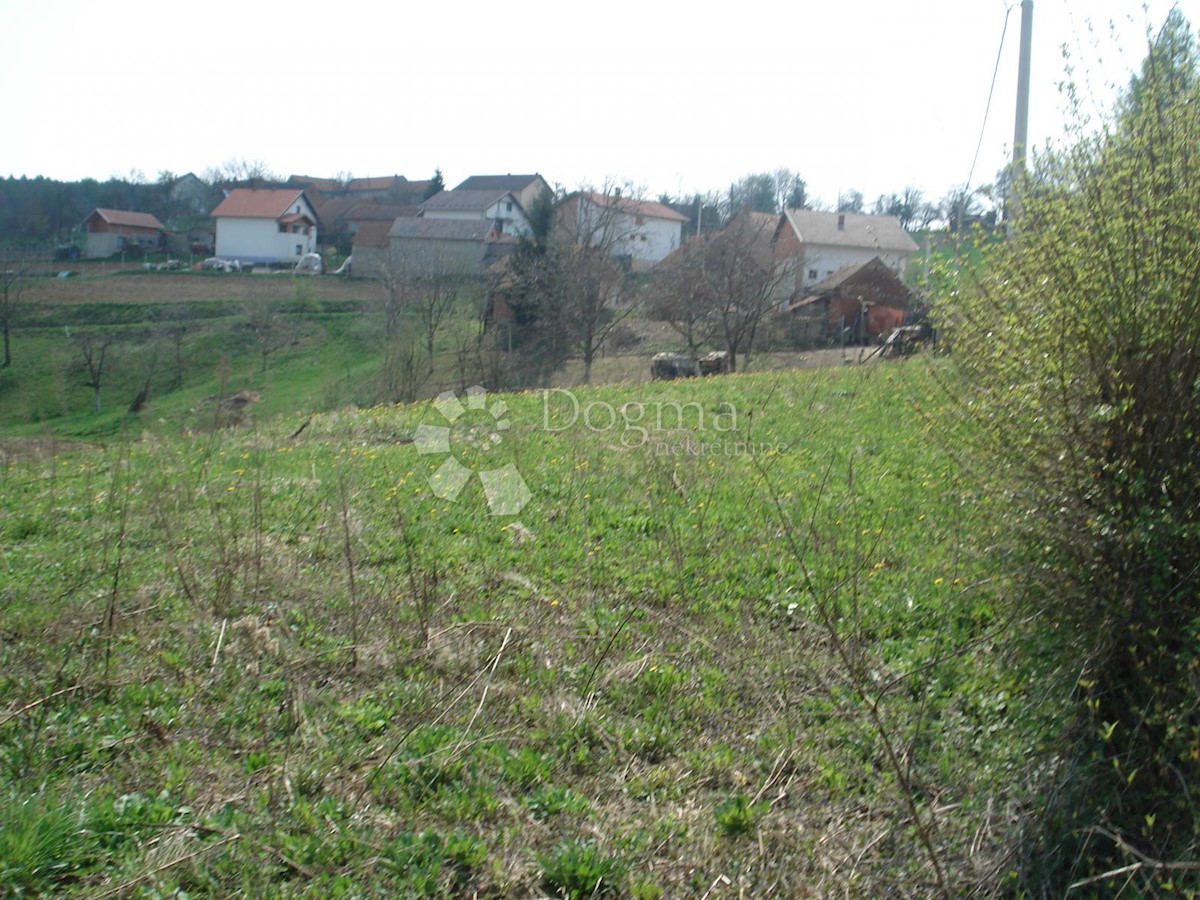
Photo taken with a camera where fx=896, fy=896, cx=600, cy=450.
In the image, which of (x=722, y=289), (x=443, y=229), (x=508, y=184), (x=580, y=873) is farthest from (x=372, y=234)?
(x=580, y=873)

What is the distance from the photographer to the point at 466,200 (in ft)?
193

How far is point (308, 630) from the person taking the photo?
4520 millimetres

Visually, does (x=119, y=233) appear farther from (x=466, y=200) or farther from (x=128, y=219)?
(x=466, y=200)

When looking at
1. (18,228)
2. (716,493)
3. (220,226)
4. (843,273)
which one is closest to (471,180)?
(220,226)

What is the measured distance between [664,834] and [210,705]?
2023mm

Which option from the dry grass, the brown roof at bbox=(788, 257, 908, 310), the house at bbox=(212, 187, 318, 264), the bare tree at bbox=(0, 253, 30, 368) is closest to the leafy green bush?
the brown roof at bbox=(788, 257, 908, 310)

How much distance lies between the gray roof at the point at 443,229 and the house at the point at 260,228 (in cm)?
1140

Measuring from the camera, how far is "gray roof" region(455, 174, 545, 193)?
6444 cm

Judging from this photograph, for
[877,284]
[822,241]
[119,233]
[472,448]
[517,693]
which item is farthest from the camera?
[119,233]

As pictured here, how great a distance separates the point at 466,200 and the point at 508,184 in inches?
294

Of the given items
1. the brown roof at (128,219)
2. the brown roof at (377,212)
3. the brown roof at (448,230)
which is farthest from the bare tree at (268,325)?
the brown roof at (128,219)

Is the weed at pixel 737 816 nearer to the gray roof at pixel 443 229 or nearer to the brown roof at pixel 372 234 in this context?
the gray roof at pixel 443 229

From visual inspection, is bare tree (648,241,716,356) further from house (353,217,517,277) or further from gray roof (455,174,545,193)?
gray roof (455,174,545,193)

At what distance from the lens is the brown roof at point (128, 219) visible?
2275 inches
